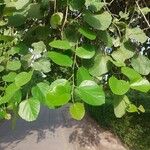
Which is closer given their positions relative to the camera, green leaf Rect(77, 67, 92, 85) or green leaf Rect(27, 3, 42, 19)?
green leaf Rect(77, 67, 92, 85)

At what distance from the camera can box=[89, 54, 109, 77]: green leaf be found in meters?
1.19

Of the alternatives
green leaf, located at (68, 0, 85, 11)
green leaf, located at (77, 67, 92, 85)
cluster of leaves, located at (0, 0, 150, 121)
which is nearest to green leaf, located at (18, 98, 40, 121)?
cluster of leaves, located at (0, 0, 150, 121)

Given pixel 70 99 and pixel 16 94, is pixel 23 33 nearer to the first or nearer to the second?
pixel 16 94

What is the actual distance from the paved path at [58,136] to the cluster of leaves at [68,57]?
19.7 feet

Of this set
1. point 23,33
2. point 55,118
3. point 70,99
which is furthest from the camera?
point 55,118

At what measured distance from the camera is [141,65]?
1243 mm

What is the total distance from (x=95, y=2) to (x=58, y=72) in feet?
2.32

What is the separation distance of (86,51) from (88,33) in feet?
0.20

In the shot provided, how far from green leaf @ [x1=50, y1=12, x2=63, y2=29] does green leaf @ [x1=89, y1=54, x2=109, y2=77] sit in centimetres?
15

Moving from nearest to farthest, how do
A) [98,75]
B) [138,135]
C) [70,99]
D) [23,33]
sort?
[70,99] → [98,75] → [23,33] → [138,135]

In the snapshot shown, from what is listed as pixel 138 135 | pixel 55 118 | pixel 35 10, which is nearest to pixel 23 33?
pixel 35 10

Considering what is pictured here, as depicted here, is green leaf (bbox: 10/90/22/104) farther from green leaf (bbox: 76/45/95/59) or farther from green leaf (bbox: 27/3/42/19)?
green leaf (bbox: 27/3/42/19)

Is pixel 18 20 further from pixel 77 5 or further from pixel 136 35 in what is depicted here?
pixel 136 35

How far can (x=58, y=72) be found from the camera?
1909mm
